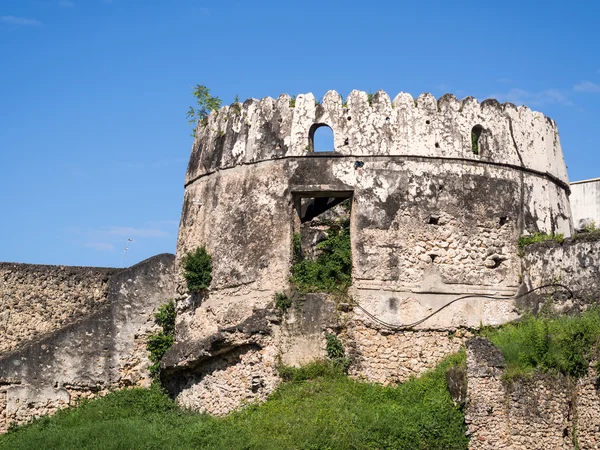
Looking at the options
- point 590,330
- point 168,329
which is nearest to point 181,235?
point 168,329

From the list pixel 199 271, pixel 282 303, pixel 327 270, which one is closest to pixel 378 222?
pixel 327 270

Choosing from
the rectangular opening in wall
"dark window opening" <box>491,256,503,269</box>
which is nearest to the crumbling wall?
the rectangular opening in wall

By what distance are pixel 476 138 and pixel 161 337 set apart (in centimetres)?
748

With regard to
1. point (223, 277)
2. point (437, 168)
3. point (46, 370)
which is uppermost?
point (437, 168)

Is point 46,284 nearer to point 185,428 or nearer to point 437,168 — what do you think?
point 185,428

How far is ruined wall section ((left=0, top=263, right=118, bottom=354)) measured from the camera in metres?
24.0

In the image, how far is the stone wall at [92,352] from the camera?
2306 cm

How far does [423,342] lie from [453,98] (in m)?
4.84

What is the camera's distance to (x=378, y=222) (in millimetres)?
22000

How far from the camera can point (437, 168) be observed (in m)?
22.4

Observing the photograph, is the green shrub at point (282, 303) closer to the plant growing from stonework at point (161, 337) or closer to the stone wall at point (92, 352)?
the plant growing from stonework at point (161, 337)

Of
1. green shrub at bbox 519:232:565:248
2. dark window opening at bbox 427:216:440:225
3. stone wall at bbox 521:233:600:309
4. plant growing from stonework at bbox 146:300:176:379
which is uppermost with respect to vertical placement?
dark window opening at bbox 427:216:440:225

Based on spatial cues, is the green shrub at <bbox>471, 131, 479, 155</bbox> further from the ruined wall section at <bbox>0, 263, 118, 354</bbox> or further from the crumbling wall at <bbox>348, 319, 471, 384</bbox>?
the ruined wall section at <bbox>0, 263, 118, 354</bbox>

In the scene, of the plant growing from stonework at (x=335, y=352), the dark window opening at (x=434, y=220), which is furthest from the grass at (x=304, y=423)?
the dark window opening at (x=434, y=220)
